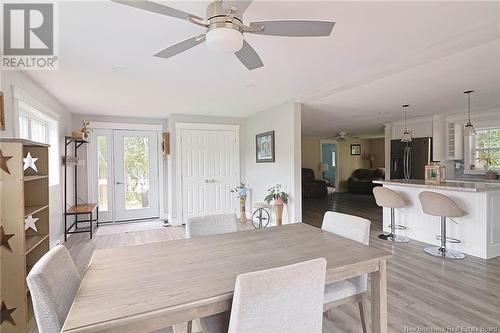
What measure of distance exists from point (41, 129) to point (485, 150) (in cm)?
807

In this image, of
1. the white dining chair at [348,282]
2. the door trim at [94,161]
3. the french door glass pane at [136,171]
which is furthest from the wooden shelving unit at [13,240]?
the french door glass pane at [136,171]

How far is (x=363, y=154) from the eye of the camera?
11062mm

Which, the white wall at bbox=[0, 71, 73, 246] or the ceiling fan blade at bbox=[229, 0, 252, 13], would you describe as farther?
the white wall at bbox=[0, 71, 73, 246]

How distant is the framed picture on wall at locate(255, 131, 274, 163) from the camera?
16.2 feet

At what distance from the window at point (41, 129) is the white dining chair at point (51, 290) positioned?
8.01ft

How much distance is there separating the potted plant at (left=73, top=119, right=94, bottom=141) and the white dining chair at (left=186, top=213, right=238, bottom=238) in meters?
3.74

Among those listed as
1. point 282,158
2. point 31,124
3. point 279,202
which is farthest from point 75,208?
point 282,158

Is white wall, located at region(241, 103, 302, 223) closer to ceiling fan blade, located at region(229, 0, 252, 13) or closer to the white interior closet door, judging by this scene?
the white interior closet door

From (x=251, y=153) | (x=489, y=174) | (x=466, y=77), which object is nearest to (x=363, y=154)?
(x=489, y=174)

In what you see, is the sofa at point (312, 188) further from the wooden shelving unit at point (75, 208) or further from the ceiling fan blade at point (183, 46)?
the ceiling fan blade at point (183, 46)

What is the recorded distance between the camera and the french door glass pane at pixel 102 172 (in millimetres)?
5402

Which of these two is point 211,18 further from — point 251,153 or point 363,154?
point 363,154

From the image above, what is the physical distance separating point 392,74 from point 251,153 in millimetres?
3365

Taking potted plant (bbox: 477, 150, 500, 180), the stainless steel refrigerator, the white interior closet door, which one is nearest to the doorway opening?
the stainless steel refrigerator
